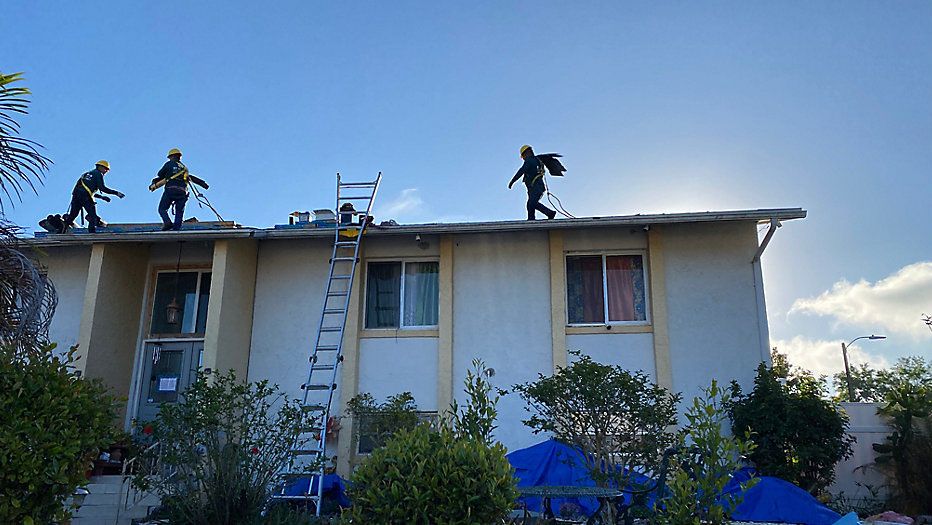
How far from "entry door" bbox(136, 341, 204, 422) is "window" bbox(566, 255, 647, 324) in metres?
6.66

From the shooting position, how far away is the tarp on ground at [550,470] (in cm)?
Answer: 967

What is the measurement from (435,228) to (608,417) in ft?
15.6

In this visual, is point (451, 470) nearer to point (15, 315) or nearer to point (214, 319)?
point (15, 315)

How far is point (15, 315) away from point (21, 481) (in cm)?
226

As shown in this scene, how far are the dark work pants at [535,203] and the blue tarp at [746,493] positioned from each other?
4.14 m

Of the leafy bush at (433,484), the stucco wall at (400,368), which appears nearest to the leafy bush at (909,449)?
the stucco wall at (400,368)

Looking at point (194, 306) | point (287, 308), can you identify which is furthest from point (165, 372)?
point (287, 308)

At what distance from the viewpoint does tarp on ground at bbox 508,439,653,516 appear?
9672mm

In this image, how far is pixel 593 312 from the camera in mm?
12344

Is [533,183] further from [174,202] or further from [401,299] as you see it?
[174,202]

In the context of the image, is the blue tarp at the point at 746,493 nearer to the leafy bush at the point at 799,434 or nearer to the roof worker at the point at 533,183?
the leafy bush at the point at 799,434

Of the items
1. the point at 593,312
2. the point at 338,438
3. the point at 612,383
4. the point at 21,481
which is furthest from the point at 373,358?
the point at 21,481

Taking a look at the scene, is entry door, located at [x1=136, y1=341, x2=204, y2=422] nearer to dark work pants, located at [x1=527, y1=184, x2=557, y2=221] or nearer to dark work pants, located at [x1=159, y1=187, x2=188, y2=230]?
dark work pants, located at [x1=159, y1=187, x2=188, y2=230]

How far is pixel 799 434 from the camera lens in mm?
10242
